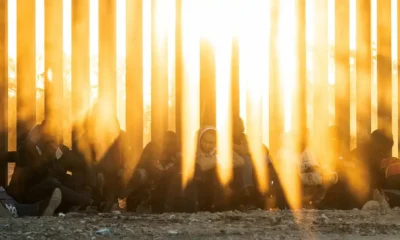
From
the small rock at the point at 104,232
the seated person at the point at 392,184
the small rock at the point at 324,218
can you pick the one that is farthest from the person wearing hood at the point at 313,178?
the small rock at the point at 104,232

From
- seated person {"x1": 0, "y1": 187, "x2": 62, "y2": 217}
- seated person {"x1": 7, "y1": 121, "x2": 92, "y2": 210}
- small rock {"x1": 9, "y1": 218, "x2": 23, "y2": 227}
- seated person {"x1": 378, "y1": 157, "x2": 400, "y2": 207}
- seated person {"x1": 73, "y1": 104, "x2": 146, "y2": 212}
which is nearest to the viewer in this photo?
small rock {"x1": 9, "y1": 218, "x2": 23, "y2": 227}

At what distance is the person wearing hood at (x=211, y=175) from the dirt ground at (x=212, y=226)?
24.8 inches

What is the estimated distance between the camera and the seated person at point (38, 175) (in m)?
6.19

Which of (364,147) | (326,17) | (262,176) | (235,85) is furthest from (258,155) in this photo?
(326,17)

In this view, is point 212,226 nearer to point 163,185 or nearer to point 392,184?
point 163,185

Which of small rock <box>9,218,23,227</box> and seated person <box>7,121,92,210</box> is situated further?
seated person <box>7,121,92,210</box>

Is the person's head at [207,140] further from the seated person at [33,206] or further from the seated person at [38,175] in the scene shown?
the seated person at [33,206]

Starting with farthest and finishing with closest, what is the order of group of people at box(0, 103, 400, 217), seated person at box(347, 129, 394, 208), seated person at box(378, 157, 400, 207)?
seated person at box(378, 157, 400, 207) → seated person at box(347, 129, 394, 208) → group of people at box(0, 103, 400, 217)

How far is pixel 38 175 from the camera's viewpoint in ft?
20.8

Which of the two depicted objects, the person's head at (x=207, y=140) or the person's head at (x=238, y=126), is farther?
the person's head at (x=238, y=126)

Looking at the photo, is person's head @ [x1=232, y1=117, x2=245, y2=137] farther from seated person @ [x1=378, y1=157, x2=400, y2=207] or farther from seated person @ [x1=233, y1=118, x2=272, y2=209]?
seated person @ [x1=378, y1=157, x2=400, y2=207]

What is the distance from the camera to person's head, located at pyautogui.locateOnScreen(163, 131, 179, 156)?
673 cm

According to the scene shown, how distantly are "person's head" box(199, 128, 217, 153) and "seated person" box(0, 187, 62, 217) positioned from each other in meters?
1.23

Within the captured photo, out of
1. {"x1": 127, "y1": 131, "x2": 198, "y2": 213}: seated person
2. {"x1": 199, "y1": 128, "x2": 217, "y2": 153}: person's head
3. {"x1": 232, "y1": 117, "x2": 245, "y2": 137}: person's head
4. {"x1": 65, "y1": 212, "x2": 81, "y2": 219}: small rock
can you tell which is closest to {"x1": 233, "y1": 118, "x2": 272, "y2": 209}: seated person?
{"x1": 232, "y1": 117, "x2": 245, "y2": 137}: person's head
